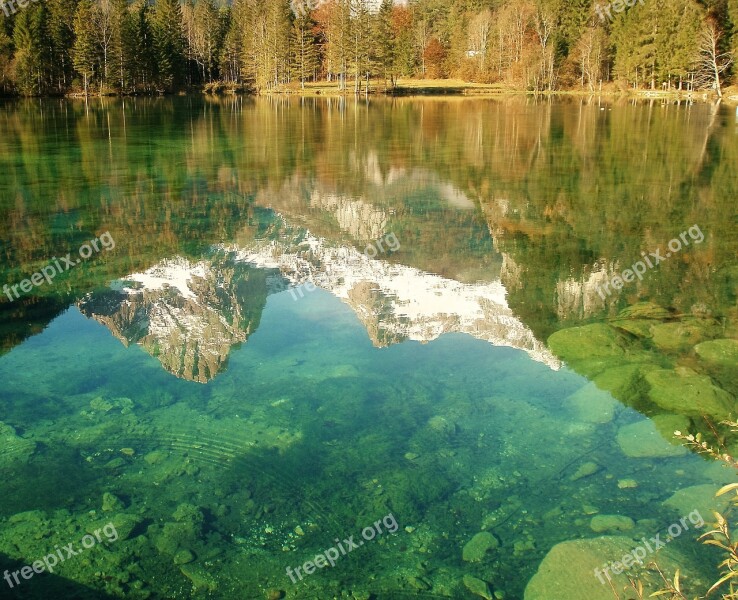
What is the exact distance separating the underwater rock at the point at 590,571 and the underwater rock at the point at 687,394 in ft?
8.12

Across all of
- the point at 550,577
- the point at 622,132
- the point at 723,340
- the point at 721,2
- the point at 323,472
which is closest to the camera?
the point at 550,577

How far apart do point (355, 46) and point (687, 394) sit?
3167 inches

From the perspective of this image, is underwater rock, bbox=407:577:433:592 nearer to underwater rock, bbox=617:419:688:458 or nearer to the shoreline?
underwater rock, bbox=617:419:688:458

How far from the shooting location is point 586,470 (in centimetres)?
650

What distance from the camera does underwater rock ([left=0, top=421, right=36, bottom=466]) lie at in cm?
667

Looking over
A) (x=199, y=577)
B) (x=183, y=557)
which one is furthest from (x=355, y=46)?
(x=199, y=577)

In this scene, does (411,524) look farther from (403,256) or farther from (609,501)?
(403,256)

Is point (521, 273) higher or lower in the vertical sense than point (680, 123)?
lower

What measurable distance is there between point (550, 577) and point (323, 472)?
231cm

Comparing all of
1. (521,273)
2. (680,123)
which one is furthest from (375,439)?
(680,123)

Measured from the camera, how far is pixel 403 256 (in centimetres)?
1317

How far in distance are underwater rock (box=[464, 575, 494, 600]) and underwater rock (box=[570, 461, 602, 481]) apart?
68.2 inches

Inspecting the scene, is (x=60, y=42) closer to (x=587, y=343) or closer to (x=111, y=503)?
(x=587, y=343)

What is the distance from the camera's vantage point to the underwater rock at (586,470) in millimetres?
6416
